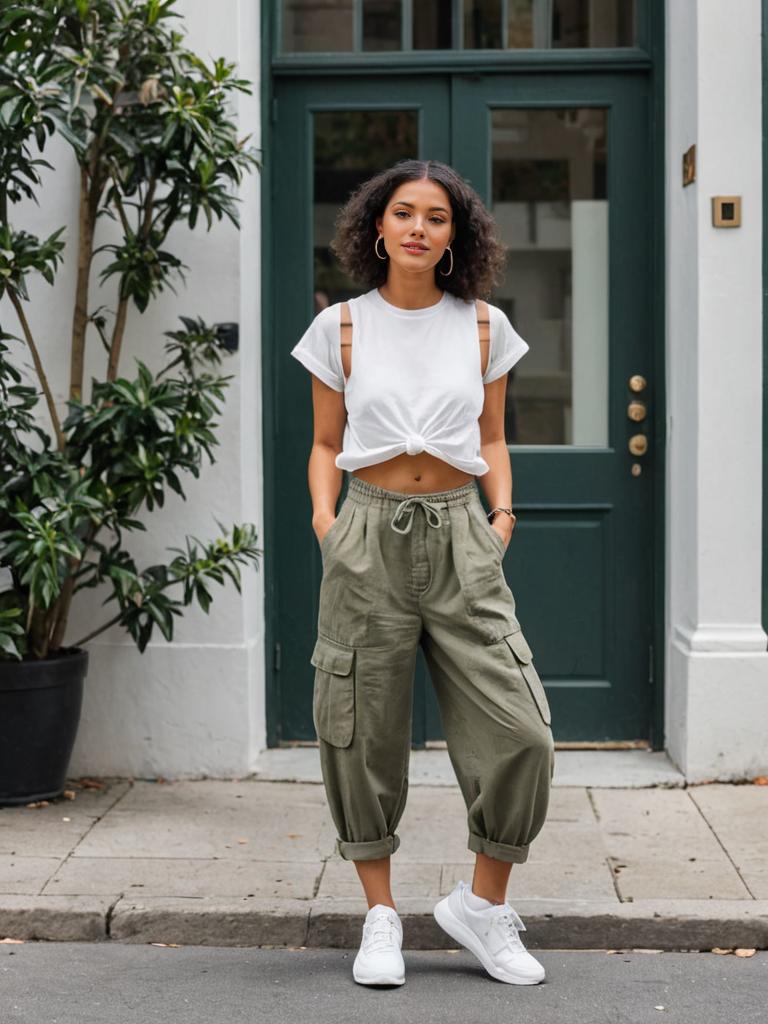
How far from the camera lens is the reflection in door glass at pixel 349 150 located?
20.6 ft

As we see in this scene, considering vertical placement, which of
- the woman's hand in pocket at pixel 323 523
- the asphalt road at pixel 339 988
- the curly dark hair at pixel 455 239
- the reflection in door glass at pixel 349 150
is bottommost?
the asphalt road at pixel 339 988

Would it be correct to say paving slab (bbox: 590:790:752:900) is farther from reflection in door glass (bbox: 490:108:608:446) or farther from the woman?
reflection in door glass (bbox: 490:108:608:446)

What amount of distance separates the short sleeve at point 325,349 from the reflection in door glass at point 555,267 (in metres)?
2.42

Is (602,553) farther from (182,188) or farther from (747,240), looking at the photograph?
(182,188)

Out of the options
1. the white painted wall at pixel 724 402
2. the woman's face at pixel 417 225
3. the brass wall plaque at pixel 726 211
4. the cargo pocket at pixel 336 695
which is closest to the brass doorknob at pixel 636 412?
the white painted wall at pixel 724 402

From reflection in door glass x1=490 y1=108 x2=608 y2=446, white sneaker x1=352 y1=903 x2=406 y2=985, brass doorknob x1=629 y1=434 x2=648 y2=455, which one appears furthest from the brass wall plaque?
white sneaker x1=352 y1=903 x2=406 y2=985

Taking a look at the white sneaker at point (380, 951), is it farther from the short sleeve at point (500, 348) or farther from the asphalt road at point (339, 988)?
the short sleeve at point (500, 348)

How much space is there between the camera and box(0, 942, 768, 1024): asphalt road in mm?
3697

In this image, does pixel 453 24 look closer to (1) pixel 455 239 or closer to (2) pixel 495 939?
(1) pixel 455 239

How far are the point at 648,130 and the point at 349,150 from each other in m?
1.25

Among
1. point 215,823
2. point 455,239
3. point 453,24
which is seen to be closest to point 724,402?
point 453,24

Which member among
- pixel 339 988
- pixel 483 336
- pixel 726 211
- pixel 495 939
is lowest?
pixel 339 988

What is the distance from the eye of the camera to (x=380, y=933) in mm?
3936

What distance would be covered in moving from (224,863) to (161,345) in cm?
212
